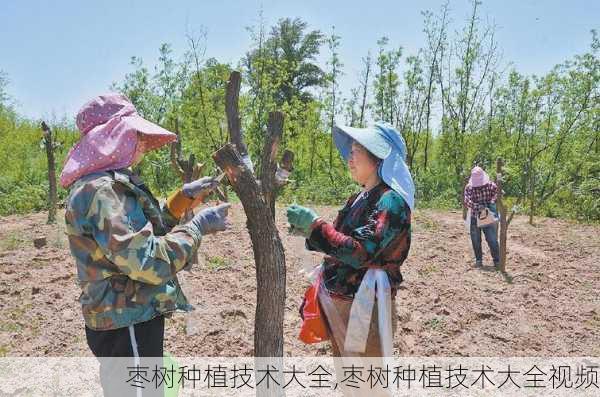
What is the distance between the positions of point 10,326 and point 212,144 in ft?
33.5

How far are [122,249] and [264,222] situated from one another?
2.65 ft

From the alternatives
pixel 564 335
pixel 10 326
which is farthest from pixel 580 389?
pixel 10 326

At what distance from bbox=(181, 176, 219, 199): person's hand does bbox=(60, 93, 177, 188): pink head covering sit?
1.33ft

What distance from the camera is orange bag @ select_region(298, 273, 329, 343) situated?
233 centimetres

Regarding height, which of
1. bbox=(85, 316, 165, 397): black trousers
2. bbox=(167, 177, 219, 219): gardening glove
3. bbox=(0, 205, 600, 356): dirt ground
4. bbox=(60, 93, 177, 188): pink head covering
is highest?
bbox=(60, 93, 177, 188): pink head covering

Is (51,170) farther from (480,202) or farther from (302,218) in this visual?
(302,218)

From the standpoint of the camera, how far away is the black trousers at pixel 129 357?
→ 189 cm

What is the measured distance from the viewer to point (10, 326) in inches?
176

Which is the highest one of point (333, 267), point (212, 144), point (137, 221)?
point (212, 144)

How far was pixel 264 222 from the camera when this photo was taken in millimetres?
2350

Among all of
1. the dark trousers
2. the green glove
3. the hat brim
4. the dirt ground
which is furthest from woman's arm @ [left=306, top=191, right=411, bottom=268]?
the dark trousers

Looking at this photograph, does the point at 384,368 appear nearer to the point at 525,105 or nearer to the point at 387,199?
the point at 387,199

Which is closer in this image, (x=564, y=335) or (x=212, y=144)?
(x=564, y=335)

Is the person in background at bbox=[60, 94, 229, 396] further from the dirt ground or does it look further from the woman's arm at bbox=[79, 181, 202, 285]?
the dirt ground
